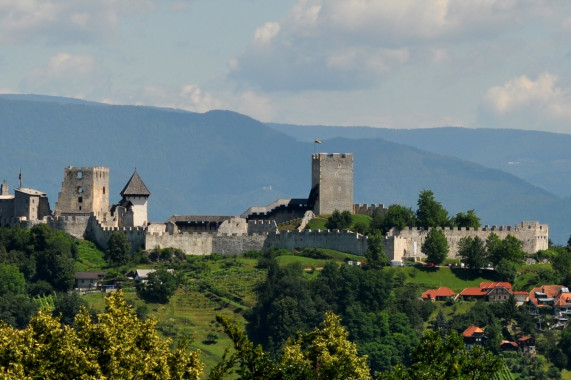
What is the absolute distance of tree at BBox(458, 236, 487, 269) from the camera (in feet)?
409

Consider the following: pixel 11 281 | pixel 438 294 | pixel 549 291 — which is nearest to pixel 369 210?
pixel 438 294

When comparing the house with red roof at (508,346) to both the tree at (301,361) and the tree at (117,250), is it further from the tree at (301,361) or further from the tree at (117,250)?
the tree at (301,361)

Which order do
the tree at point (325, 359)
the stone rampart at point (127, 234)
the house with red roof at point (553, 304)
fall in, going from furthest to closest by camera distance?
the stone rampart at point (127, 234) → the house with red roof at point (553, 304) → the tree at point (325, 359)

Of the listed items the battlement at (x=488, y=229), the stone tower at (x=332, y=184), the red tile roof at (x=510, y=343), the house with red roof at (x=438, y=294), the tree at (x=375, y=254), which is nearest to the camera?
the red tile roof at (x=510, y=343)

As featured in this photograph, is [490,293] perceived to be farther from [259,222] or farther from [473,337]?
[259,222]

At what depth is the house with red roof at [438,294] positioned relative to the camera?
120m

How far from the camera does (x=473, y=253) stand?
125m

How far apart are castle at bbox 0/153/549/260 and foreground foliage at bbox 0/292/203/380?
74183 mm

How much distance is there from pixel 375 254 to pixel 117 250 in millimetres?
19213

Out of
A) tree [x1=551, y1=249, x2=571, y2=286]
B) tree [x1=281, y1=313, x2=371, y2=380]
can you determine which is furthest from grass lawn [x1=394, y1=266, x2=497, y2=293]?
tree [x1=281, y1=313, x2=371, y2=380]

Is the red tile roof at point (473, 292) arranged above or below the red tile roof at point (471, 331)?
above

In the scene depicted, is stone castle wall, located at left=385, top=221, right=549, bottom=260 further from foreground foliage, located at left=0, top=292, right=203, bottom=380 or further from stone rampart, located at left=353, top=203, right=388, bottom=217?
foreground foliage, located at left=0, top=292, right=203, bottom=380

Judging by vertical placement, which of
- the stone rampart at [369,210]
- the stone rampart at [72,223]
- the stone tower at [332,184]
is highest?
the stone tower at [332,184]

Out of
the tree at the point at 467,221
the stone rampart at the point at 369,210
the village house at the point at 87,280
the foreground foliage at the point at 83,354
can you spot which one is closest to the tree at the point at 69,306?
the village house at the point at 87,280
